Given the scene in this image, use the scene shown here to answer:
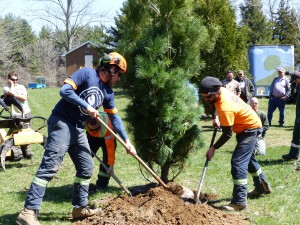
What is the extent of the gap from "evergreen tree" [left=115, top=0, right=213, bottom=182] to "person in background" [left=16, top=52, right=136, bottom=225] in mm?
665

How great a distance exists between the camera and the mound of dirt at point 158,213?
5430mm

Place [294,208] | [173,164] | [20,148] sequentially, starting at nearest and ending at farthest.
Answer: [294,208]
[173,164]
[20,148]

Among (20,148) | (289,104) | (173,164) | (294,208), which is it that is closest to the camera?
(294,208)

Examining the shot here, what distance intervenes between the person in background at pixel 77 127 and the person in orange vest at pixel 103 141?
819mm

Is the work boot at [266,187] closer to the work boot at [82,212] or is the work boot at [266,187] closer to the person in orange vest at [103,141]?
the person in orange vest at [103,141]

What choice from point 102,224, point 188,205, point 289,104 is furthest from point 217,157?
point 289,104

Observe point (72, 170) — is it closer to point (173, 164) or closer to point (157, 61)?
point (173, 164)

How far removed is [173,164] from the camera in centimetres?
691

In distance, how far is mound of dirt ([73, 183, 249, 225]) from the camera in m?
5.43

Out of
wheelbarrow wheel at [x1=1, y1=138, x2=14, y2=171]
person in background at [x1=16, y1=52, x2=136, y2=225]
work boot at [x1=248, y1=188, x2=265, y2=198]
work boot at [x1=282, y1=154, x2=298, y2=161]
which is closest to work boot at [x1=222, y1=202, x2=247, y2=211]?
work boot at [x1=248, y1=188, x2=265, y2=198]

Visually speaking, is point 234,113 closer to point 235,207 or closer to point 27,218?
point 235,207

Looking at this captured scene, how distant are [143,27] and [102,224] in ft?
9.69

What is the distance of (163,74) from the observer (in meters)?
6.25

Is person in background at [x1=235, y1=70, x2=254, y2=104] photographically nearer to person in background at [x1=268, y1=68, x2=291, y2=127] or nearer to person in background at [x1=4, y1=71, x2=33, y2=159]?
person in background at [x1=268, y1=68, x2=291, y2=127]
